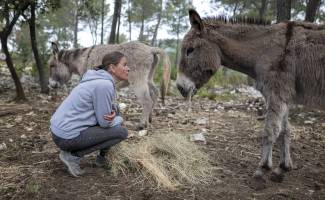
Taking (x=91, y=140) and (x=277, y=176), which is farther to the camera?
(x=277, y=176)

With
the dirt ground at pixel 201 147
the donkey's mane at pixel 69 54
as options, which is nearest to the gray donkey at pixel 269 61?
the dirt ground at pixel 201 147

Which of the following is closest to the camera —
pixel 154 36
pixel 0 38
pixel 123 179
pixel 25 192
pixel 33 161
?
pixel 25 192

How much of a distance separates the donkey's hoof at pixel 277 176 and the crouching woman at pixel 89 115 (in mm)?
1895

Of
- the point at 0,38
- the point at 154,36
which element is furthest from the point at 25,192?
the point at 154,36

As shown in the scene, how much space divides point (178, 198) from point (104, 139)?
106 cm

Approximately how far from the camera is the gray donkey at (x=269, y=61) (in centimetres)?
443

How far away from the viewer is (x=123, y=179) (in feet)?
14.1

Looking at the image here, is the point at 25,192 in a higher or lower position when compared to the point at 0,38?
lower

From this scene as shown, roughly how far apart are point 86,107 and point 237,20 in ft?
7.22

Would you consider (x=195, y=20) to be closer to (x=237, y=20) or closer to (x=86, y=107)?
(x=237, y=20)

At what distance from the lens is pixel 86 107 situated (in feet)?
13.7

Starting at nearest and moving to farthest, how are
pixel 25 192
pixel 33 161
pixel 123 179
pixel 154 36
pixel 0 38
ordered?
pixel 25 192
pixel 123 179
pixel 33 161
pixel 0 38
pixel 154 36

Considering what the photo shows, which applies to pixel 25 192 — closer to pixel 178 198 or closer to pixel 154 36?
pixel 178 198

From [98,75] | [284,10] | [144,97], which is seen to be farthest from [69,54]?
[98,75]
